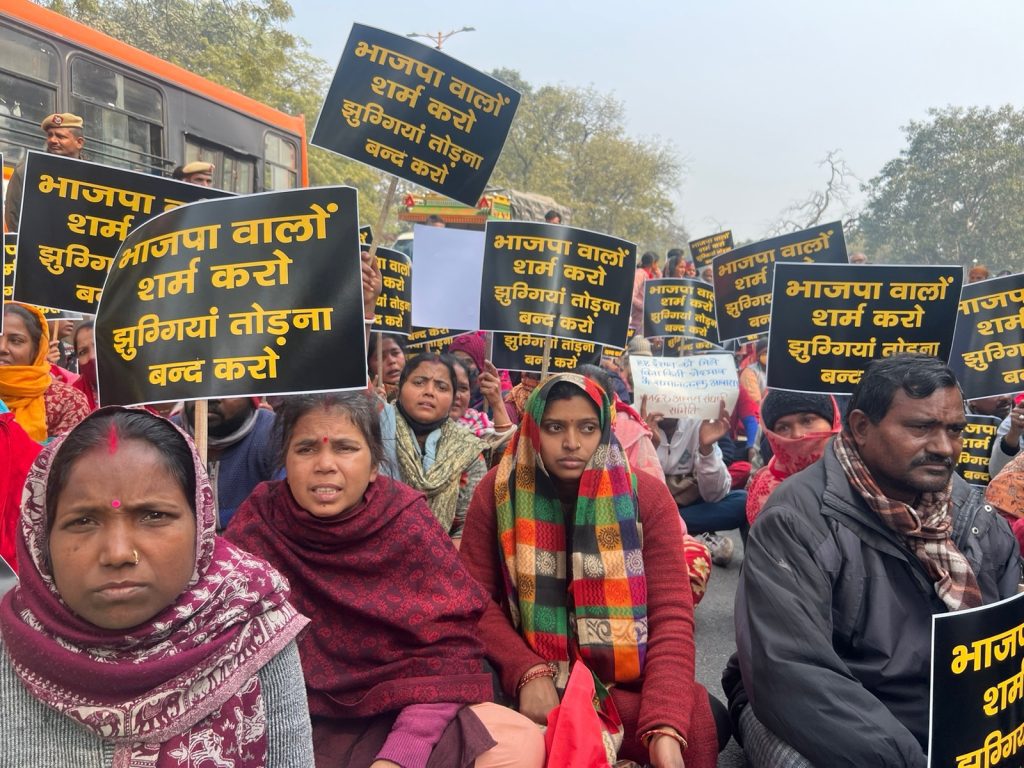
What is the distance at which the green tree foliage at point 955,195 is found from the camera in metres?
41.8

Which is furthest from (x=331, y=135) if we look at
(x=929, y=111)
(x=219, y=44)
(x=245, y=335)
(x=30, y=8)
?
(x=929, y=111)

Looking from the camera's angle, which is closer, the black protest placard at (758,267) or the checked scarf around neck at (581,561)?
the checked scarf around neck at (581,561)

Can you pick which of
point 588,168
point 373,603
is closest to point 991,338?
point 373,603

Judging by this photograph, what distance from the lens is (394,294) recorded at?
17.6ft

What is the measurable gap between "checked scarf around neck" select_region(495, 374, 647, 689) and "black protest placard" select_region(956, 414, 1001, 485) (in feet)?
9.30

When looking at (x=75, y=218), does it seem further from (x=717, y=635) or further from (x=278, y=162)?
(x=278, y=162)

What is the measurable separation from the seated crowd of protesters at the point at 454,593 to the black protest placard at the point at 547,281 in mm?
1979

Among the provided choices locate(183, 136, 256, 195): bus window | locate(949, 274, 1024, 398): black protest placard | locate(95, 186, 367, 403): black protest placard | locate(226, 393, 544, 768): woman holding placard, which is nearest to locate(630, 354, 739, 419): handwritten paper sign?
locate(949, 274, 1024, 398): black protest placard

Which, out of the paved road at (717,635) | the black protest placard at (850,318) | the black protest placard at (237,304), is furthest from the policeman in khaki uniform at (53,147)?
the paved road at (717,635)

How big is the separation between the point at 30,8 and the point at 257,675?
296 inches

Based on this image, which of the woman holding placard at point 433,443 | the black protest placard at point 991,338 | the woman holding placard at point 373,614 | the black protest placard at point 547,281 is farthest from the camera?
the black protest placard at point 547,281

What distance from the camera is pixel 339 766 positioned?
222 cm

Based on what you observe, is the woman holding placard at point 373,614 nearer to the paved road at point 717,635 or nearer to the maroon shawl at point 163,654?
the maroon shawl at point 163,654

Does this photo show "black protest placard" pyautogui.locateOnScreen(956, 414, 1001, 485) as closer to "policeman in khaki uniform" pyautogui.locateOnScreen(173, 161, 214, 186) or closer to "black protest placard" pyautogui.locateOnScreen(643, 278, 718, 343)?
"black protest placard" pyautogui.locateOnScreen(643, 278, 718, 343)
